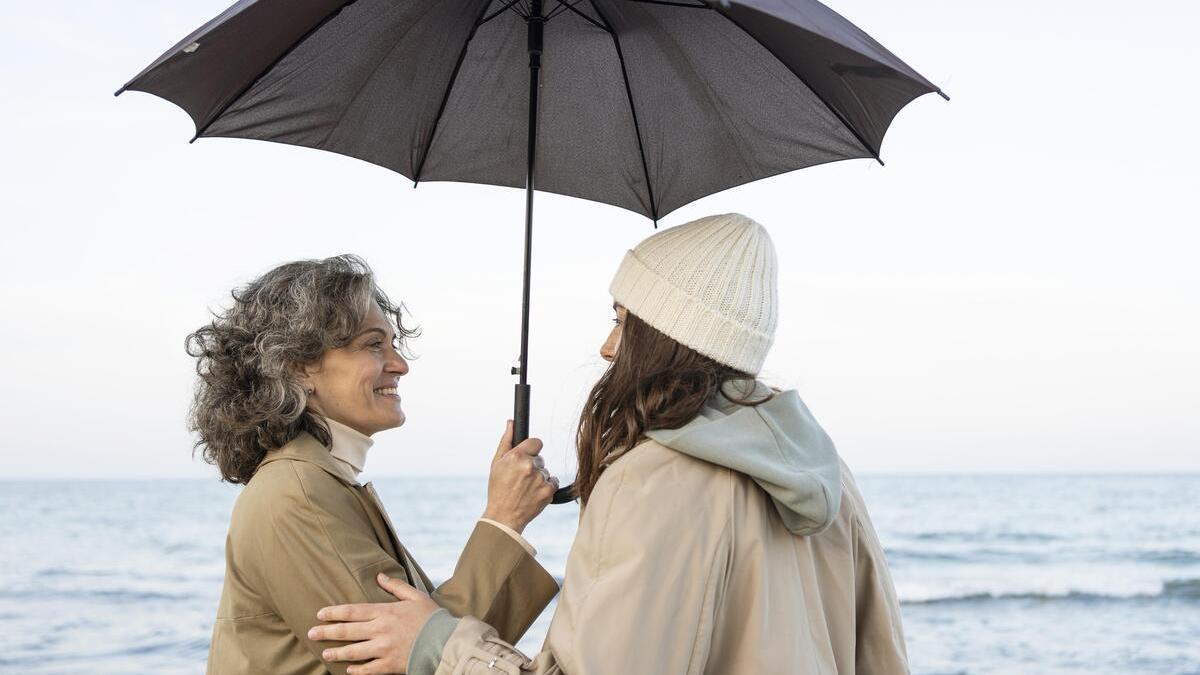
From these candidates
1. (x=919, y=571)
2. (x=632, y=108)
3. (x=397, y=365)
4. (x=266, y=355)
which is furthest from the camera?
(x=919, y=571)

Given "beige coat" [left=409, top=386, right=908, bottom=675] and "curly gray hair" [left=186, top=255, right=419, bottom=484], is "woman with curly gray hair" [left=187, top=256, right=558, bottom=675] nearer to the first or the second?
"curly gray hair" [left=186, top=255, right=419, bottom=484]

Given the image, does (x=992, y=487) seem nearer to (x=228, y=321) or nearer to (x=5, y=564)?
(x=5, y=564)

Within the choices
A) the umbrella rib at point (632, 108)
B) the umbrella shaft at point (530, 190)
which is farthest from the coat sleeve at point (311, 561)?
the umbrella rib at point (632, 108)

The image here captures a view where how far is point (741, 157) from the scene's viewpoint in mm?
3168

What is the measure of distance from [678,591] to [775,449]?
30 centimetres

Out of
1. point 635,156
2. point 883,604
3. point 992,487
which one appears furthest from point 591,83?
point 992,487

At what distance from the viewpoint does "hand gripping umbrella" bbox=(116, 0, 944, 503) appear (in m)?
2.73

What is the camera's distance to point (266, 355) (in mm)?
2590

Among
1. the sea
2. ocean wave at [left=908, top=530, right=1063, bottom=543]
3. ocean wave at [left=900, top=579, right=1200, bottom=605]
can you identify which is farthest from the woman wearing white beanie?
ocean wave at [left=908, top=530, right=1063, bottom=543]

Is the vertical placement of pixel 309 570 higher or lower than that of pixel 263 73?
lower

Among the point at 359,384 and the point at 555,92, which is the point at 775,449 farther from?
the point at 555,92

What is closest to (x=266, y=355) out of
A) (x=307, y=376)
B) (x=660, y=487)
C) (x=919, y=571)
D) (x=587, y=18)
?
(x=307, y=376)

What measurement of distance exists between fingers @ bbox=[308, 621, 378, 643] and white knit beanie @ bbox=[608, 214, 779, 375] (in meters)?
0.79

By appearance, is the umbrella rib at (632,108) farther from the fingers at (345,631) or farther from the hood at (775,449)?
the fingers at (345,631)
